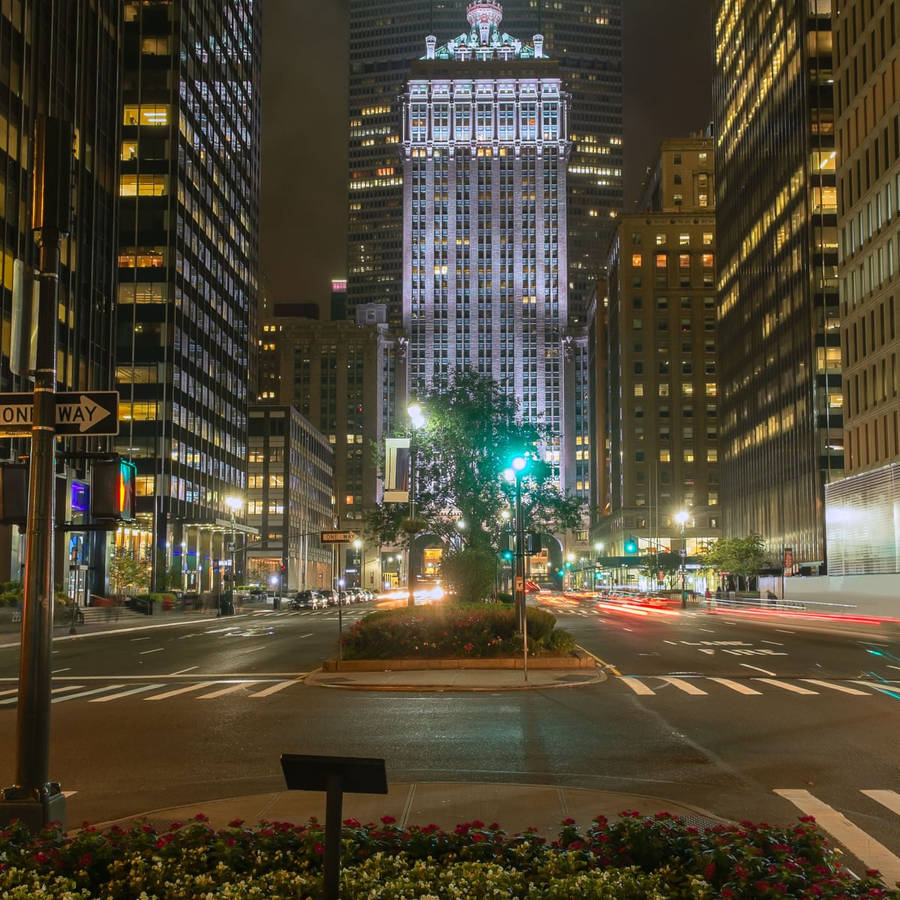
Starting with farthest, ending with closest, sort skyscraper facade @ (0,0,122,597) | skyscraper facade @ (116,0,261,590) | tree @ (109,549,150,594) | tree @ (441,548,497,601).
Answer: skyscraper facade @ (116,0,261,590), tree @ (109,549,150,594), skyscraper facade @ (0,0,122,597), tree @ (441,548,497,601)

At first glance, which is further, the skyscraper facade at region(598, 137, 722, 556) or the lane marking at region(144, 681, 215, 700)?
the skyscraper facade at region(598, 137, 722, 556)

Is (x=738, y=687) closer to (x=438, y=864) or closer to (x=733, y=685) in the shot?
(x=733, y=685)

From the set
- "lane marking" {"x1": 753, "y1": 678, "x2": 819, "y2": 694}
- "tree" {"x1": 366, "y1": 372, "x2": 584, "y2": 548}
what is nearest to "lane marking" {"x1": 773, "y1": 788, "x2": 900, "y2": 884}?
"lane marking" {"x1": 753, "y1": 678, "x2": 819, "y2": 694}

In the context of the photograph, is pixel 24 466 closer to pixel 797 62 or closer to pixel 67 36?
pixel 67 36

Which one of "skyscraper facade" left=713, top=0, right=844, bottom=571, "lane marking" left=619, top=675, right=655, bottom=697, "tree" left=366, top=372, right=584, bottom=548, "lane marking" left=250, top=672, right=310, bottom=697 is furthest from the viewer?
"skyscraper facade" left=713, top=0, right=844, bottom=571

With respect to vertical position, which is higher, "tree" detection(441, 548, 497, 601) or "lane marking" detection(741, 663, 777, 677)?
"tree" detection(441, 548, 497, 601)

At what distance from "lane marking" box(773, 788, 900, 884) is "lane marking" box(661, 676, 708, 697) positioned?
10121 mm

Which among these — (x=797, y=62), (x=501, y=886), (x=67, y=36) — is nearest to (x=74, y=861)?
(x=501, y=886)

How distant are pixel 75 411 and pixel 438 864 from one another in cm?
530

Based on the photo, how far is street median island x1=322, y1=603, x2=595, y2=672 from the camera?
2577 cm

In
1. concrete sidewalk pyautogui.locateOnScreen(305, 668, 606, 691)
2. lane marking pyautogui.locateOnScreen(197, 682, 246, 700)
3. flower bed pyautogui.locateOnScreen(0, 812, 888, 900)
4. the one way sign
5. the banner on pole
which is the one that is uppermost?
the banner on pole

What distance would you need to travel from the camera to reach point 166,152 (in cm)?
9950

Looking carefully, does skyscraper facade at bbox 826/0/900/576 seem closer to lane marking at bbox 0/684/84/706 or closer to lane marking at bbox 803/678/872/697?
lane marking at bbox 803/678/872/697

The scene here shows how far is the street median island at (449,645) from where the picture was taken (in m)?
25.8
